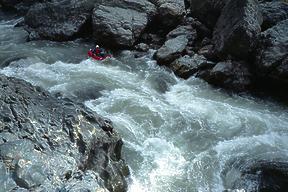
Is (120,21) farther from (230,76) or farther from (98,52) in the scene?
(230,76)

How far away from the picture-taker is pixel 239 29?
41.7 ft

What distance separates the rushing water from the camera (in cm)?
855

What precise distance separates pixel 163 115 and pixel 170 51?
161 inches

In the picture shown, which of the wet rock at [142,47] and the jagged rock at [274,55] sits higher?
the jagged rock at [274,55]

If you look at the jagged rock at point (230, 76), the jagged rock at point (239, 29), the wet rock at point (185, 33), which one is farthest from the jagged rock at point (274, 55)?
the wet rock at point (185, 33)

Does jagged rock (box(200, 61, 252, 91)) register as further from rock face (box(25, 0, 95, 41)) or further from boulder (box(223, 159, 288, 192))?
rock face (box(25, 0, 95, 41))

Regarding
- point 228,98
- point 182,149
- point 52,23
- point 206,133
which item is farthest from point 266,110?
point 52,23

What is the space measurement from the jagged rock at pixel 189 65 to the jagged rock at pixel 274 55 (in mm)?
1738

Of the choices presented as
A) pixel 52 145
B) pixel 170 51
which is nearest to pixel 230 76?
pixel 170 51

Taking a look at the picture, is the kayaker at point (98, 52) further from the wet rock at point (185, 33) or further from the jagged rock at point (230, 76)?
the jagged rock at point (230, 76)

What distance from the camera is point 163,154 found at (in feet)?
29.3

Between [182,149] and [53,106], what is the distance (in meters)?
3.73

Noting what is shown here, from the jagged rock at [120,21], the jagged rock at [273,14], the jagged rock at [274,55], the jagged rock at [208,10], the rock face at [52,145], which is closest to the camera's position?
the rock face at [52,145]

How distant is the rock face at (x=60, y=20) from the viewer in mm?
15664
